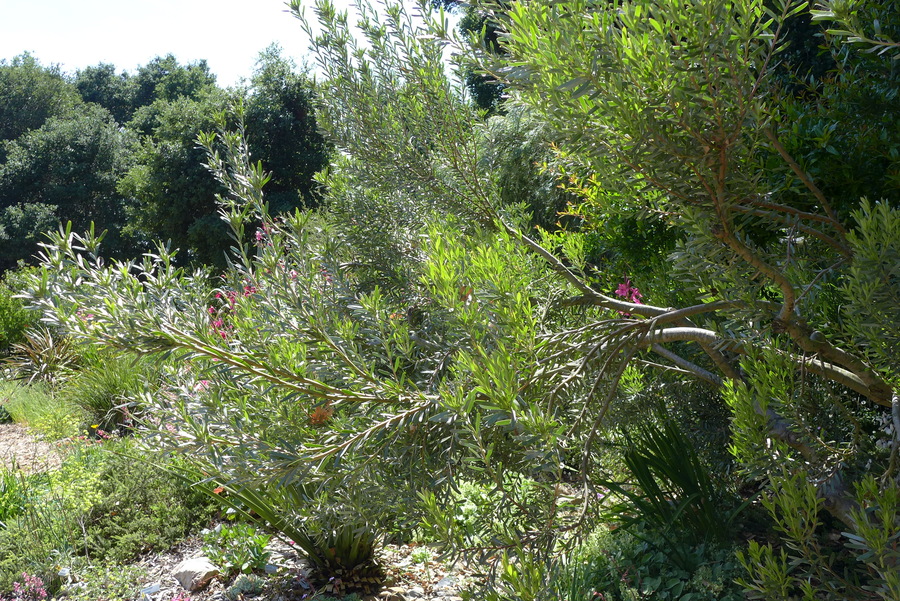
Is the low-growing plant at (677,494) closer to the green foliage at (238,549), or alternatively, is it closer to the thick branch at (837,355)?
the thick branch at (837,355)

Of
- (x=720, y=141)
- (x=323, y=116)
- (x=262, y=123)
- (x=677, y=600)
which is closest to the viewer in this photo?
(x=720, y=141)

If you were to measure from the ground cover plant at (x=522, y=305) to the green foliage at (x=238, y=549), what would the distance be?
6.45 feet

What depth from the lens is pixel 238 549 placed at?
391 cm

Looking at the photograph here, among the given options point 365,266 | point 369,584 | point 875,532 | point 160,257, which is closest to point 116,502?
point 369,584

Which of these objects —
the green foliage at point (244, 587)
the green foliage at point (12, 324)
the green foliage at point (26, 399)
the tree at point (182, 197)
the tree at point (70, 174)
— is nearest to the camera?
the green foliage at point (244, 587)

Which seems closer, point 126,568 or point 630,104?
point 630,104

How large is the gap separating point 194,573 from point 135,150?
83.3ft

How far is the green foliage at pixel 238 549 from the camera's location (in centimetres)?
386

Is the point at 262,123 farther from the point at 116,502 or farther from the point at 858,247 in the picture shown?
the point at 858,247

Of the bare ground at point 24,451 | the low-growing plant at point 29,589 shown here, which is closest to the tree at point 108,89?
the bare ground at point 24,451

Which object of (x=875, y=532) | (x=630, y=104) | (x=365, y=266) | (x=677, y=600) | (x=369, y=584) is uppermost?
(x=630, y=104)

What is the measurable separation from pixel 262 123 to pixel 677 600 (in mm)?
16191

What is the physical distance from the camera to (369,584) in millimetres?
3629

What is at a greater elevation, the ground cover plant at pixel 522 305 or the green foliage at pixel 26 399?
the ground cover plant at pixel 522 305
